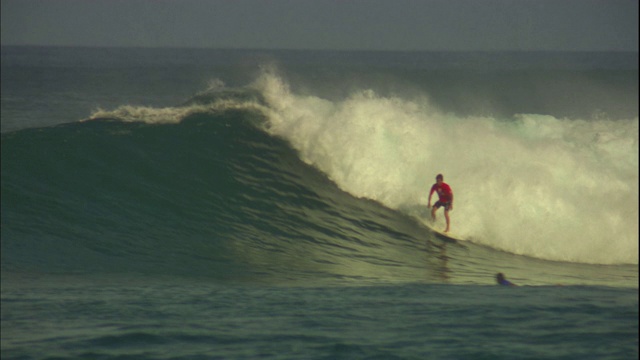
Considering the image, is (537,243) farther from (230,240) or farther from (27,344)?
(27,344)

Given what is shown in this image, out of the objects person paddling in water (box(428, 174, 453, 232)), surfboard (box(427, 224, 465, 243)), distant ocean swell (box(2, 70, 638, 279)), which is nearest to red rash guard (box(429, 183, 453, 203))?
person paddling in water (box(428, 174, 453, 232))

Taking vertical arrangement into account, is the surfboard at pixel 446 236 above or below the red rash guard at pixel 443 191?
below

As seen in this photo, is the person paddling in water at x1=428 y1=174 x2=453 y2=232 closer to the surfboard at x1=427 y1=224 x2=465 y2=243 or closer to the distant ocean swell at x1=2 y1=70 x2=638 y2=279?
the surfboard at x1=427 y1=224 x2=465 y2=243

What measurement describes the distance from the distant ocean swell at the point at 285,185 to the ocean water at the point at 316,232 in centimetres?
5

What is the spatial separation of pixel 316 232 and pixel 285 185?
2272 millimetres

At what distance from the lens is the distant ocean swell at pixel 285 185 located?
11.3 m

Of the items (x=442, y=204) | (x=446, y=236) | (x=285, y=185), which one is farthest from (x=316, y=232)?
(x=442, y=204)

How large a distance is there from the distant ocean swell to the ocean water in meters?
0.05

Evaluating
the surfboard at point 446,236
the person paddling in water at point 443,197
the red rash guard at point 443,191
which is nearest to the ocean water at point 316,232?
the surfboard at point 446,236

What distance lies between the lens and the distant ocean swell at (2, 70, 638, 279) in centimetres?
1128

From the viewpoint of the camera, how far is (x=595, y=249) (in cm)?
1207

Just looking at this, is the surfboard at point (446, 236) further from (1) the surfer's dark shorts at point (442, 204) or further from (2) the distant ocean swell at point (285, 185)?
(1) the surfer's dark shorts at point (442, 204)

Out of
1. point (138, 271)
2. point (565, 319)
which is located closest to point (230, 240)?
point (138, 271)

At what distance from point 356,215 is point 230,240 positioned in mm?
3135
